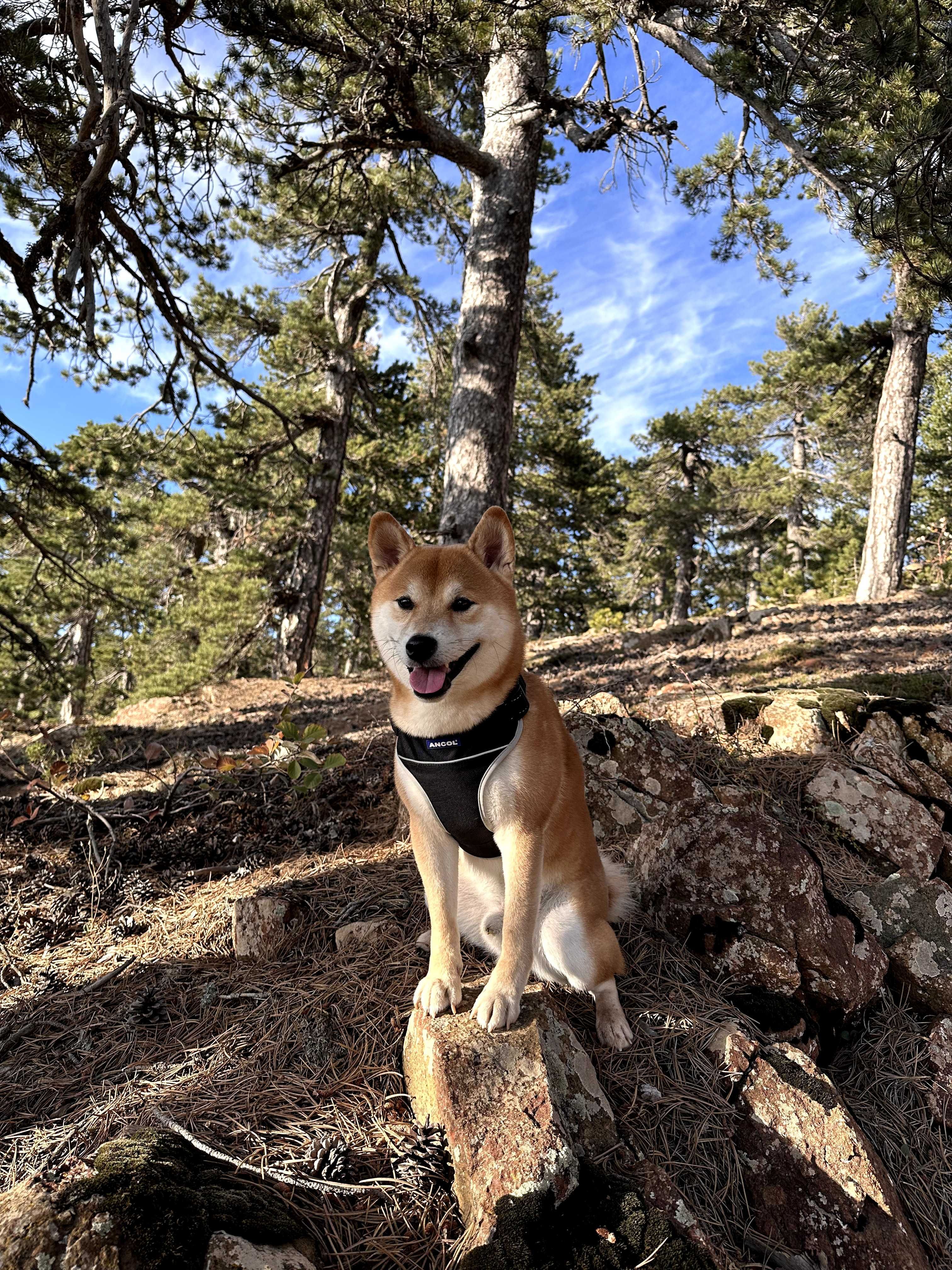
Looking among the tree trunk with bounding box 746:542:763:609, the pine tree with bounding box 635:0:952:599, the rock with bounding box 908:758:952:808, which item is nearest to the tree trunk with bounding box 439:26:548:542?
the pine tree with bounding box 635:0:952:599

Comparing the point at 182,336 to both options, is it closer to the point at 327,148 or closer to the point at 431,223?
the point at 327,148

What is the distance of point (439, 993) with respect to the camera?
2219mm

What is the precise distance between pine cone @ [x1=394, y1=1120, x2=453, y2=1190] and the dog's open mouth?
1243 mm

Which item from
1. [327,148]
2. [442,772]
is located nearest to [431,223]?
[327,148]

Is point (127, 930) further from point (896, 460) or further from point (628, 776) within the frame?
point (896, 460)

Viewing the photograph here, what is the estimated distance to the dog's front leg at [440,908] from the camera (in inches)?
88.4

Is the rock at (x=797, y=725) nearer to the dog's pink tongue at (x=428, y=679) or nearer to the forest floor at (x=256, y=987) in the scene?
the forest floor at (x=256, y=987)

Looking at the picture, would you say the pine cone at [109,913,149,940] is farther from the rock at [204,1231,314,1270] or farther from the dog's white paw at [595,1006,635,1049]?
the dog's white paw at [595,1006,635,1049]

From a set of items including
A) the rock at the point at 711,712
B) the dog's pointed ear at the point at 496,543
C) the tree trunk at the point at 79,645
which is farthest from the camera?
the tree trunk at the point at 79,645

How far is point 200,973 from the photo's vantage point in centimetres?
278

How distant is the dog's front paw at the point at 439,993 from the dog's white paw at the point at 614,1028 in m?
0.52

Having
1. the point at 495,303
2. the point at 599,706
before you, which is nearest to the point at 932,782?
the point at 599,706

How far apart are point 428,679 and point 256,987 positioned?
1477 millimetres

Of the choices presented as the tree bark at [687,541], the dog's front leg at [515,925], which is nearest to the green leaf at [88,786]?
the dog's front leg at [515,925]
